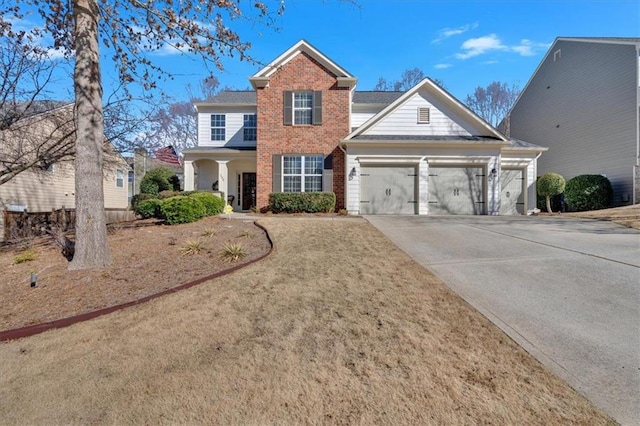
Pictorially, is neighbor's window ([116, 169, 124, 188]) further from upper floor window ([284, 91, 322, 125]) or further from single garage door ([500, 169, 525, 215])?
single garage door ([500, 169, 525, 215])

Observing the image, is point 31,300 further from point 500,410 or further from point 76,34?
point 500,410

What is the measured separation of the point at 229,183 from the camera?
1898 centimetres

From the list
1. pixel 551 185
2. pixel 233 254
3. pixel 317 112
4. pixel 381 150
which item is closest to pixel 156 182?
pixel 317 112

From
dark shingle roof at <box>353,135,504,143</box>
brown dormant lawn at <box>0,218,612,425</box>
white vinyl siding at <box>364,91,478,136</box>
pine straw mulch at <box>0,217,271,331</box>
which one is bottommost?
brown dormant lawn at <box>0,218,612,425</box>

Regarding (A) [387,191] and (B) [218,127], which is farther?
(B) [218,127]

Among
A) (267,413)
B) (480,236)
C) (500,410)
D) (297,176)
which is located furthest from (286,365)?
(297,176)

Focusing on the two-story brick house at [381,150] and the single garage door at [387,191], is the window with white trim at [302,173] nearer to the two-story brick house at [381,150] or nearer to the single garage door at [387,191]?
the two-story brick house at [381,150]

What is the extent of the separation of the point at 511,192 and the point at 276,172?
10.4 metres

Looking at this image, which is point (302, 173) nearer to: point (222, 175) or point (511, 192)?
point (222, 175)

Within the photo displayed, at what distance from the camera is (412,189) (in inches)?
574

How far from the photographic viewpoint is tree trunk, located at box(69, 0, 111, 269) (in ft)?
20.1

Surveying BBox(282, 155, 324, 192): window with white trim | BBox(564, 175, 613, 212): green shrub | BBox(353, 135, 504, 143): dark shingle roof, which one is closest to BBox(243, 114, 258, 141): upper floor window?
BBox(282, 155, 324, 192): window with white trim

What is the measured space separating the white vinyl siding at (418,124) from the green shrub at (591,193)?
22.6ft

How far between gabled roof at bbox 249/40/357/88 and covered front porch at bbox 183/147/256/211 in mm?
3754
